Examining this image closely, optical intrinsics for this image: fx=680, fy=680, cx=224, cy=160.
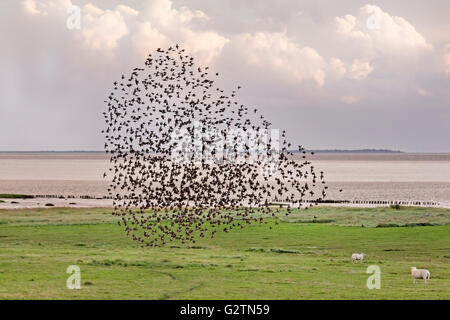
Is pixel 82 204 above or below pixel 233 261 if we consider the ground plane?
above

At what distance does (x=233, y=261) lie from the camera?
3067 centimetres

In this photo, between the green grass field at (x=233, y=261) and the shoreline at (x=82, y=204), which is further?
the shoreline at (x=82, y=204)

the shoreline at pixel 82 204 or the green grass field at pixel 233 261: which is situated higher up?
the shoreline at pixel 82 204

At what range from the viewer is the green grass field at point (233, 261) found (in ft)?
72.0

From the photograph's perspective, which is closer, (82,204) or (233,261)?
(233,261)

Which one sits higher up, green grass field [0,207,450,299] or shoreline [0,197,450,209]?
shoreline [0,197,450,209]

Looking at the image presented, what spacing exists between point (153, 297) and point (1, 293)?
4.67 m

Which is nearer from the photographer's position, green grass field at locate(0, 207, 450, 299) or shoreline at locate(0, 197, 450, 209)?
green grass field at locate(0, 207, 450, 299)

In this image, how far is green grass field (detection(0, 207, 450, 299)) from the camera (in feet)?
72.0

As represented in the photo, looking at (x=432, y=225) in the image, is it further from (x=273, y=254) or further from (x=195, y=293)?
(x=195, y=293)

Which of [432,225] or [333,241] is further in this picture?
[432,225]
